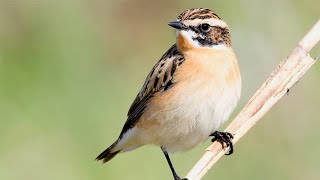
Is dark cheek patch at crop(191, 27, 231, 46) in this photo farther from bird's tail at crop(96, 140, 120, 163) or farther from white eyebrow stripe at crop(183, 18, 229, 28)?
bird's tail at crop(96, 140, 120, 163)

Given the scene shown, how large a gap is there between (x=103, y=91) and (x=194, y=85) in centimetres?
285

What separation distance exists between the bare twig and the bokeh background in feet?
7.04

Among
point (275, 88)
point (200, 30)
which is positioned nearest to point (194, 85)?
point (200, 30)

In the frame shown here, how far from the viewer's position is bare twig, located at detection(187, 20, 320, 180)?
25.7 ft

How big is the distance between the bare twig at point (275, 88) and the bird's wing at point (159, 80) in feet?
3.15

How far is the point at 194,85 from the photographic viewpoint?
8.52 m

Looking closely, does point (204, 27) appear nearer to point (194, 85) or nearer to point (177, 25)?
point (177, 25)

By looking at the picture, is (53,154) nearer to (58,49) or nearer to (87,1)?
(58,49)

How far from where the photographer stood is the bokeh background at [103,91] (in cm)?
1029

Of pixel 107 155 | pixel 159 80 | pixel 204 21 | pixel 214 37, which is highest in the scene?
pixel 204 21

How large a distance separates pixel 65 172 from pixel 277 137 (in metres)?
1.92

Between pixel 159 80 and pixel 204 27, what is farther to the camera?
pixel 159 80

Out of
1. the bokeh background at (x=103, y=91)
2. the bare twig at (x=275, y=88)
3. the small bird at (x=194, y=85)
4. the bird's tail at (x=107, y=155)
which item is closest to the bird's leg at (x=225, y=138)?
the small bird at (x=194, y=85)

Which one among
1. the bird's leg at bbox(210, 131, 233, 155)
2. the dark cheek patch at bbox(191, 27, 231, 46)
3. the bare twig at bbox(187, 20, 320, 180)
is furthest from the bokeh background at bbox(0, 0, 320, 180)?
the bare twig at bbox(187, 20, 320, 180)
